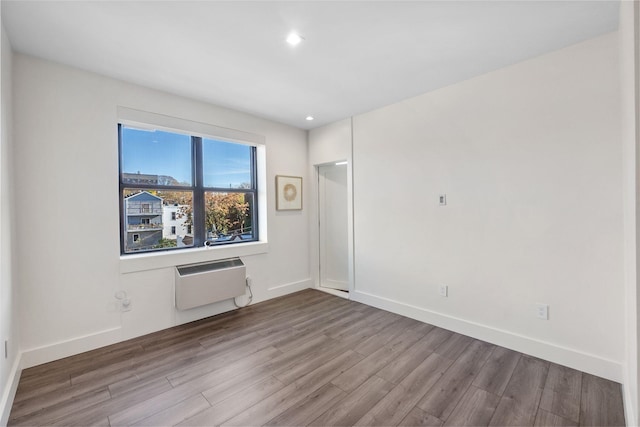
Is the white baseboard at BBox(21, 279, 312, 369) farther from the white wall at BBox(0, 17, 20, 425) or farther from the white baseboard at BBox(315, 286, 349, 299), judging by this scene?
the white baseboard at BBox(315, 286, 349, 299)

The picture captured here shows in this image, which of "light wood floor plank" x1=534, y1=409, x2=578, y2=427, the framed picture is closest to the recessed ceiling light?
the framed picture

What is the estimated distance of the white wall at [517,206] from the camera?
2143 millimetres

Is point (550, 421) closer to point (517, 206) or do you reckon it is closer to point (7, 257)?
point (517, 206)

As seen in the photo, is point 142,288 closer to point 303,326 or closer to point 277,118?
point 303,326

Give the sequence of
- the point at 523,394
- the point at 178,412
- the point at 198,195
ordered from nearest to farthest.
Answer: the point at 178,412, the point at 523,394, the point at 198,195

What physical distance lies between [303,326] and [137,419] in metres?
1.68

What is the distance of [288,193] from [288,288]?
1.47 metres

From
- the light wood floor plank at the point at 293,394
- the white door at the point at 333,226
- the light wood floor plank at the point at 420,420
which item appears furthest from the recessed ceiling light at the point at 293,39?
the light wood floor plank at the point at 420,420

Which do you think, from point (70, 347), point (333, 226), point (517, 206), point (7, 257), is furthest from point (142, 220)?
point (517, 206)

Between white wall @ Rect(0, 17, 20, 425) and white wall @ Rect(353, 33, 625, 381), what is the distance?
11.2 feet

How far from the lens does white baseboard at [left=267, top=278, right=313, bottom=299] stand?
4.11 metres

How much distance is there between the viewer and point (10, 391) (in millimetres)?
1905

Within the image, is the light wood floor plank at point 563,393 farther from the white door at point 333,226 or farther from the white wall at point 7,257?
the white wall at point 7,257

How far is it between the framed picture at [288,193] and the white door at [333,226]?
372 millimetres
